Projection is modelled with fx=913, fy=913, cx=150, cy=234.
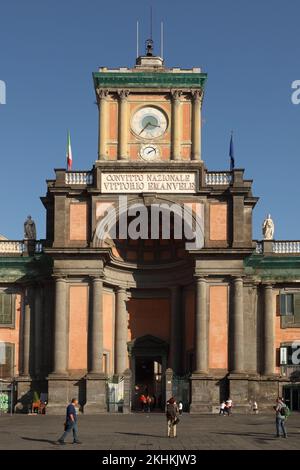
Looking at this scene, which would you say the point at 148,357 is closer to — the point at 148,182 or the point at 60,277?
the point at 60,277

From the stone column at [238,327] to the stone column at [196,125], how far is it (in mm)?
8367

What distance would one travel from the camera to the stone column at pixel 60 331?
53.7 metres

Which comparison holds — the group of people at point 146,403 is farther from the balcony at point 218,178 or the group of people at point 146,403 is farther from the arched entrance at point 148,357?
the balcony at point 218,178

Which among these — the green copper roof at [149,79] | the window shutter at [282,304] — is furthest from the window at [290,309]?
the green copper roof at [149,79]

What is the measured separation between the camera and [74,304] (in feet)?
179

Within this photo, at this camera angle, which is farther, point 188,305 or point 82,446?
point 188,305

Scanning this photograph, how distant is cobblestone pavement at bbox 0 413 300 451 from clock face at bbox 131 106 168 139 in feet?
58.7

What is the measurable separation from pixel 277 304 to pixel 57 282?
1382 centimetres

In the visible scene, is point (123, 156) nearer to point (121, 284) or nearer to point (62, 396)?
point (121, 284)

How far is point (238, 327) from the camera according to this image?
53.7 m

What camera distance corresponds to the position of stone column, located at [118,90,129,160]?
5653 centimetres

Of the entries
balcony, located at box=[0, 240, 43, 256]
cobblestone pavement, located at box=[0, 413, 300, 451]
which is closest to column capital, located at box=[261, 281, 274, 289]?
cobblestone pavement, located at box=[0, 413, 300, 451]

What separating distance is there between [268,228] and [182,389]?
1174cm
